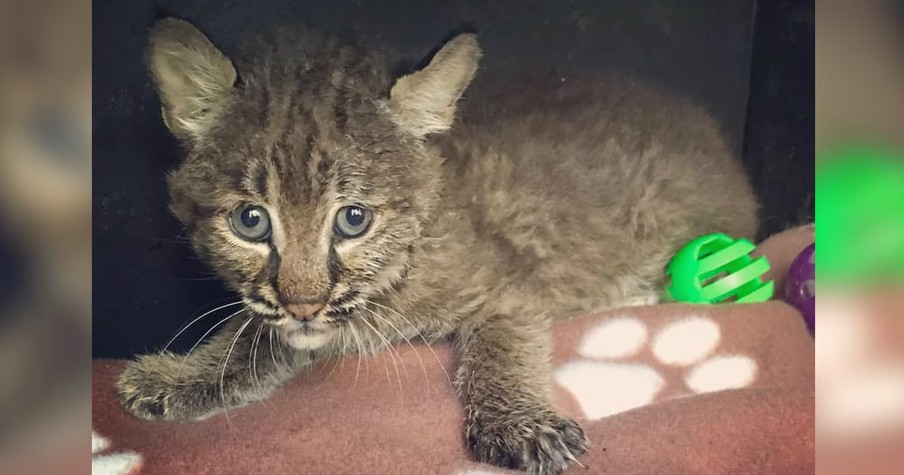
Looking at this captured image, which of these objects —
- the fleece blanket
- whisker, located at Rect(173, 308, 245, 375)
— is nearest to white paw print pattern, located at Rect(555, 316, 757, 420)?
the fleece blanket

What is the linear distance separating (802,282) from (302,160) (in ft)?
2.30

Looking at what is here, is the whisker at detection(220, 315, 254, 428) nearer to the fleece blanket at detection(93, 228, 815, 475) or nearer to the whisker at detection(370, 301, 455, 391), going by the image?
the fleece blanket at detection(93, 228, 815, 475)

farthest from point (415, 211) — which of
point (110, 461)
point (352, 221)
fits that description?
point (110, 461)

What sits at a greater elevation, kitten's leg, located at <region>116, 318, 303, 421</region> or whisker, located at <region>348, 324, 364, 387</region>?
whisker, located at <region>348, 324, 364, 387</region>

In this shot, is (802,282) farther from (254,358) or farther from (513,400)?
(254,358)

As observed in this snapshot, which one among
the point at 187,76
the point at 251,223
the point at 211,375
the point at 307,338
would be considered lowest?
the point at 211,375

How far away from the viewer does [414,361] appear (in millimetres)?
1113

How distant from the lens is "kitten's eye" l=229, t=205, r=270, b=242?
974mm

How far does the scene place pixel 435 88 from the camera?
101 cm

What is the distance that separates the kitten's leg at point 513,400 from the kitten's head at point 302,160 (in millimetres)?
159
